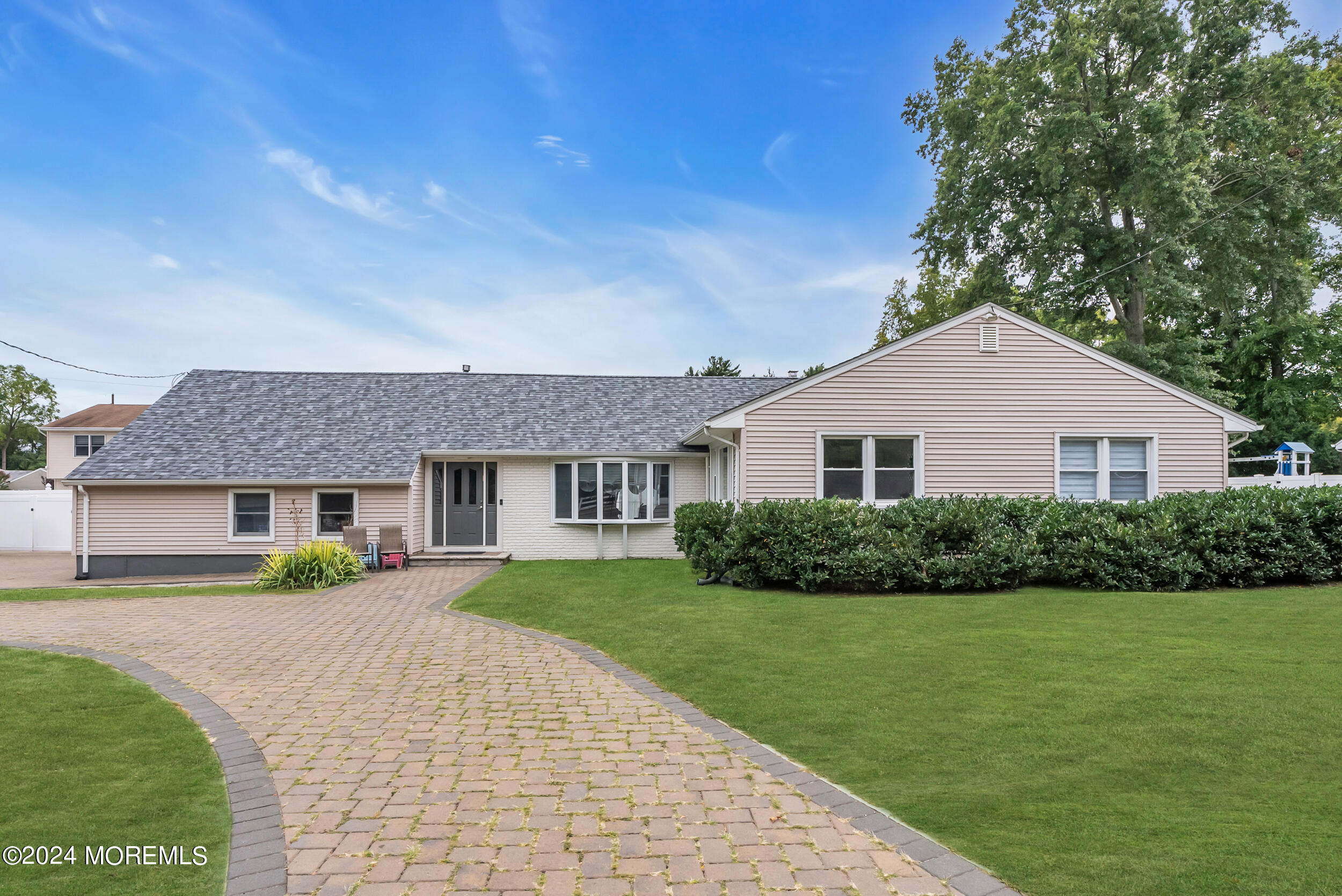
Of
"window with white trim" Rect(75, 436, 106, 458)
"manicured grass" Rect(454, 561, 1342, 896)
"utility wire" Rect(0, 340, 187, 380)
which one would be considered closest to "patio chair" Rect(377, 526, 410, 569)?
"manicured grass" Rect(454, 561, 1342, 896)

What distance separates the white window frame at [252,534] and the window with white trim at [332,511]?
957mm

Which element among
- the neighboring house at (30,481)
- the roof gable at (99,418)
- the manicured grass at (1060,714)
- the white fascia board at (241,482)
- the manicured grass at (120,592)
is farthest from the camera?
the roof gable at (99,418)

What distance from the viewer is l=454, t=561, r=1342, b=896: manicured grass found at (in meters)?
3.56

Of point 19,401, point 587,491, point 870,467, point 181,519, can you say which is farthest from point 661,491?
point 19,401

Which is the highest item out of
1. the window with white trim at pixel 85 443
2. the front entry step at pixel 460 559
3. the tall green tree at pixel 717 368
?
the tall green tree at pixel 717 368

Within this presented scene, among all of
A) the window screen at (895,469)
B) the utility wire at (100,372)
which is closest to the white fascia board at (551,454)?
the window screen at (895,469)

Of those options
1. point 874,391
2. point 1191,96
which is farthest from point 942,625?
point 1191,96

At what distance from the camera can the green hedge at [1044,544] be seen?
12211 millimetres

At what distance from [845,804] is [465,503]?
56.7 ft

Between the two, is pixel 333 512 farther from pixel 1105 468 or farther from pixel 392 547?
pixel 1105 468

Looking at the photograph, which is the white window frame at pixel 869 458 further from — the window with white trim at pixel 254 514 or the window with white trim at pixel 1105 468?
the window with white trim at pixel 254 514

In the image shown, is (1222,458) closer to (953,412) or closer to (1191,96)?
(953,412)

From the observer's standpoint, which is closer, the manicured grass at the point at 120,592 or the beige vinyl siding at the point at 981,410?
the manicured grass at the point at 120,592

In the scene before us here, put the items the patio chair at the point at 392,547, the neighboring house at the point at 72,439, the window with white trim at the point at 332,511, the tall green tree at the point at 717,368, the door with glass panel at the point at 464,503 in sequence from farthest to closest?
the tall green tree at the point at 717,368
the neighboring house at the point at 72,439
the door with glass panel at the point at 464,503
the window with white trim at the point at 332,511
the patio chair at the point at 392,547
